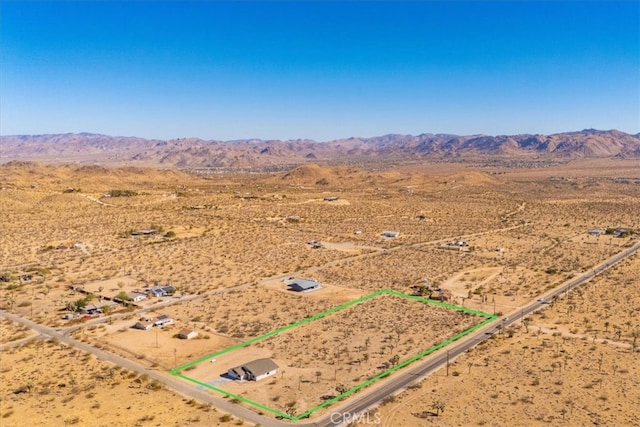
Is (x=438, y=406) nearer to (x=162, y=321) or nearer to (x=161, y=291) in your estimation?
(x=162, y=321)

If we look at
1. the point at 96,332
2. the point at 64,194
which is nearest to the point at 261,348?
the point at 96,332

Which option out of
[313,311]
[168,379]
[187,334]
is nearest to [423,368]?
[313,311]

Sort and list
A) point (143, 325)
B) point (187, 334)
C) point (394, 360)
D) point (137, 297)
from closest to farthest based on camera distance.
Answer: point (394, 360)
point (187, 334)
point (143, 325)
point (137, 297)

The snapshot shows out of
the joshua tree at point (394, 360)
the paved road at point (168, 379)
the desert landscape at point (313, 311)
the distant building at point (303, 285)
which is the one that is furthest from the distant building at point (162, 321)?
the joshua tree at point (394, 360)

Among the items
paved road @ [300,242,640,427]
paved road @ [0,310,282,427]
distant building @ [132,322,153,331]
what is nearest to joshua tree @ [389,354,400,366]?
paved road @ [300,242,640,427]

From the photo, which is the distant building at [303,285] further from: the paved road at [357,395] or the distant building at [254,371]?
the distant building at [254,371]

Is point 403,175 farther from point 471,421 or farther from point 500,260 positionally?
point 471,421
